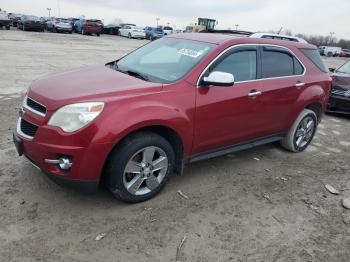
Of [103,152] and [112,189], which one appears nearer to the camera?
[103,152]

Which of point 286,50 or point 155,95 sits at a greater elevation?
point 286,50

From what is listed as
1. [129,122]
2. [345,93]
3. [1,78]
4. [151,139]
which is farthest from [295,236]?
[1,78]

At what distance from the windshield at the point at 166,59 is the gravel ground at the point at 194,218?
1.30 m

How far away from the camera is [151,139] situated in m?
3.68

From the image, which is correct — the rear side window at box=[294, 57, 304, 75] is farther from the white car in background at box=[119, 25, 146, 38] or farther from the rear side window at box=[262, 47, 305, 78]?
the white car in background at box=[119, 25, 146, 38]

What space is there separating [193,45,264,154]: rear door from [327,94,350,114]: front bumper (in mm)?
4393

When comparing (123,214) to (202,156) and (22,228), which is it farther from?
(202,156)

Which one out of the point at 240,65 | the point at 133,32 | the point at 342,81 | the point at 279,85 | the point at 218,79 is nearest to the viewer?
the point at 218,79

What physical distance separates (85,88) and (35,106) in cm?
53

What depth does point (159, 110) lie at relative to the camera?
365 cm

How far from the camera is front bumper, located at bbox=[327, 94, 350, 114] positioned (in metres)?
8.34

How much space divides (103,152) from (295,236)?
200cm

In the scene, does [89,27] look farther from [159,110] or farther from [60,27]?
[159,110]

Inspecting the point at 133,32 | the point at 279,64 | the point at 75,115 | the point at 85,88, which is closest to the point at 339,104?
the point at 279,64
